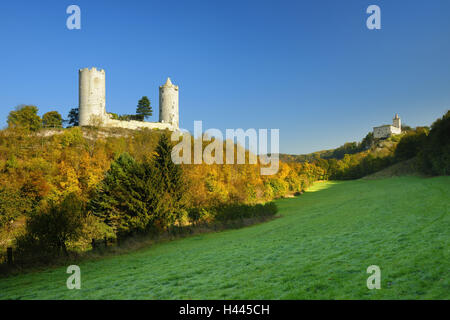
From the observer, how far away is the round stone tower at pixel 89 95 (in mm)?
64000

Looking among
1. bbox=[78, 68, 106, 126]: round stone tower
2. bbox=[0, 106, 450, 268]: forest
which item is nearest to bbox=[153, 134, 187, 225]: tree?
bbox=[0, 106, 450, 268]: forest

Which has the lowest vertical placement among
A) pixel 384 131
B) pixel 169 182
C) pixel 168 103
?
pixel 169 182

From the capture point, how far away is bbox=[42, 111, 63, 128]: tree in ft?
222

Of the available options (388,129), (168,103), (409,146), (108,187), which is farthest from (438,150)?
(388,129)

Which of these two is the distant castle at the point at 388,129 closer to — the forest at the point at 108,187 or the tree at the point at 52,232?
the forest at the point at 108,187

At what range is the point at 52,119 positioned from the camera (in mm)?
69125

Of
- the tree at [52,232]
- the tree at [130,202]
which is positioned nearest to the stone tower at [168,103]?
the tree at [130,202]

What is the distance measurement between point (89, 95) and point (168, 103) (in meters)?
20.7

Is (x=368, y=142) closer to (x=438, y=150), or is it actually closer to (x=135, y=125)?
(x=438, y=150)

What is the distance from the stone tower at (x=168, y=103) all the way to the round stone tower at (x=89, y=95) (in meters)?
16.5

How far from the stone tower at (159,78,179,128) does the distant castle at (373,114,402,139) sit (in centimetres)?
9787

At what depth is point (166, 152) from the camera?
2770cm
